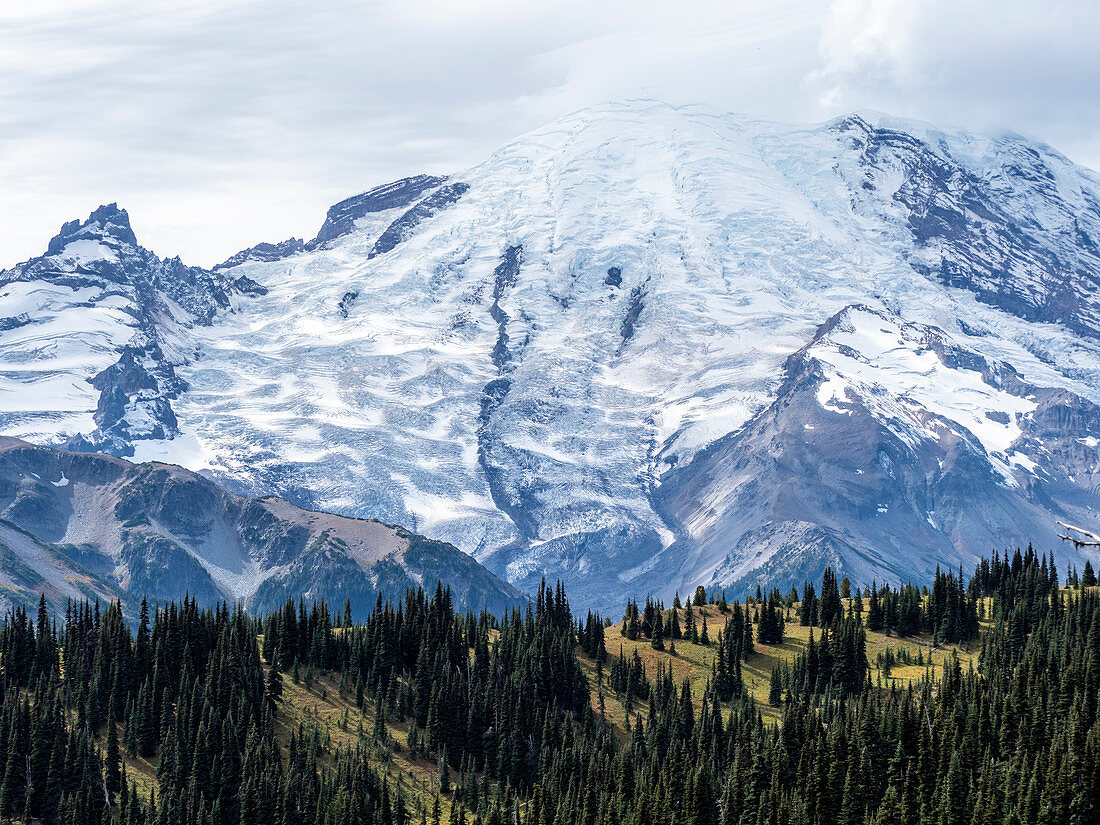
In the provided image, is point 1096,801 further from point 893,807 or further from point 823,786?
point 823,786

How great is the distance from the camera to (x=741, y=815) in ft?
637

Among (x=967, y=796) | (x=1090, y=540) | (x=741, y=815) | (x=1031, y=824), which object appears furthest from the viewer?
(x=741, y=815)

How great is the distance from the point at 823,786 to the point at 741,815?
37.4 ft

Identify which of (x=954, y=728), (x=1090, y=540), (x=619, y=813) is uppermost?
(x=1090, y=540)

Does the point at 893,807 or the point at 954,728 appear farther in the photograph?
the point at 954,728

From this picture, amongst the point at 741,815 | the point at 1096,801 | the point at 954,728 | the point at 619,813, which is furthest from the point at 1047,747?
the point at 619,813

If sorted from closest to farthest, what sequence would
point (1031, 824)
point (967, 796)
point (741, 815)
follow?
point (1031, 824) < point (967, 796) < point (741, 815)

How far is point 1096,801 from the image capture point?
6708 inches

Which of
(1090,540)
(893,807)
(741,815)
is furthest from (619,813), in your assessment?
(1090,540)

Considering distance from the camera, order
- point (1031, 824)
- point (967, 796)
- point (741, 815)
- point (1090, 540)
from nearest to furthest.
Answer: point (1090, 540)
point (1031, 824)
point (967, 796)
point (741, 815)

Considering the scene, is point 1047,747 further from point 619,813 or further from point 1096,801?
point 619,813

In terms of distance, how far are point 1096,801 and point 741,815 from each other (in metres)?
45.4

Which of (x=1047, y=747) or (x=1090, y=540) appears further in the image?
(x=1047, y=747)

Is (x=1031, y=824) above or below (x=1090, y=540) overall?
below
